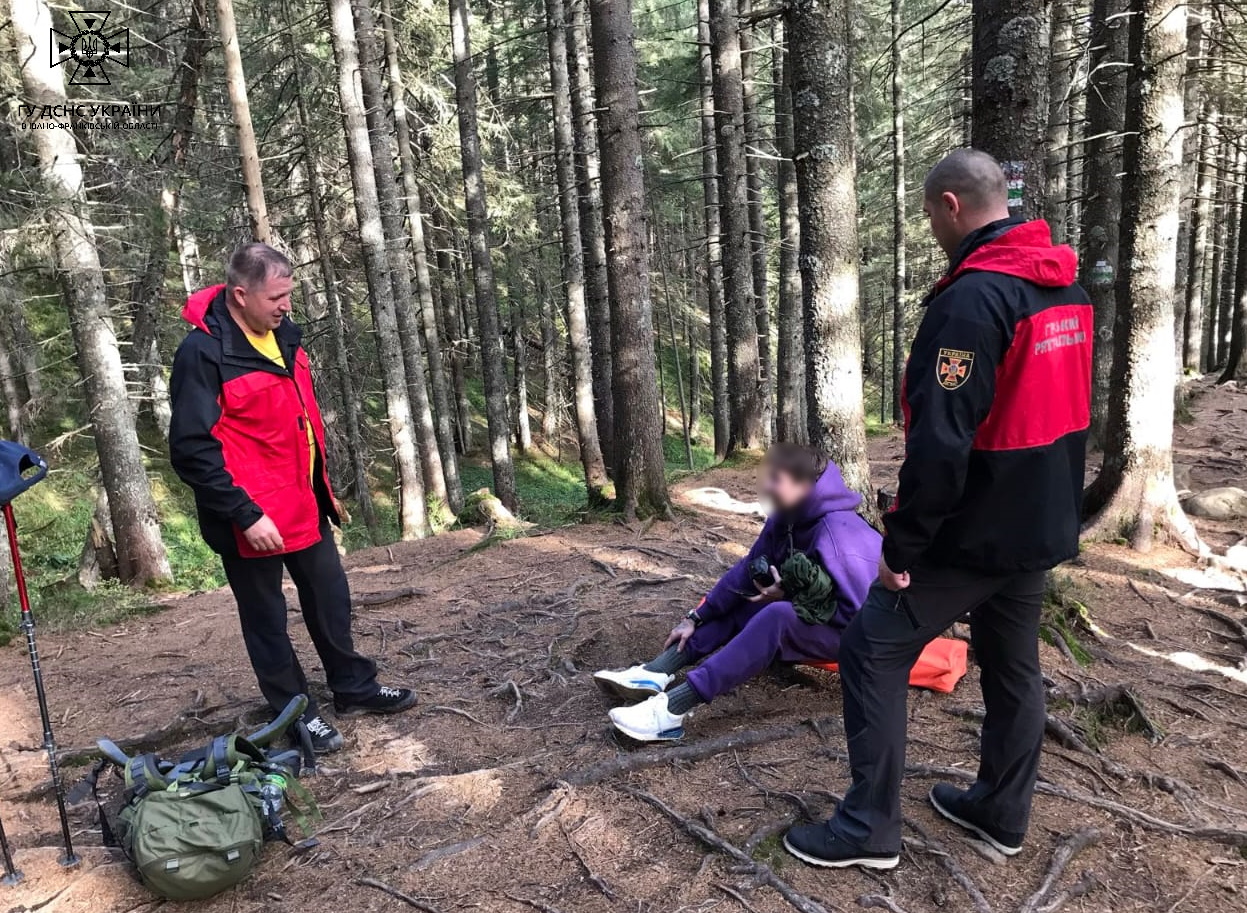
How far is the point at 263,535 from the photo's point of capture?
139 inches

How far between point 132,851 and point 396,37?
49.4 feet

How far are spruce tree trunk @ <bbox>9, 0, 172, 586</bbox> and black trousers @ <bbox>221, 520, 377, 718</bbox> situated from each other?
19.3ft

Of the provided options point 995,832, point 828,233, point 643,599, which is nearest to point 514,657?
point 643,599

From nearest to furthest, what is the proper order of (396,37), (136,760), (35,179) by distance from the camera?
(136,760) → (35,179) → (396,37)

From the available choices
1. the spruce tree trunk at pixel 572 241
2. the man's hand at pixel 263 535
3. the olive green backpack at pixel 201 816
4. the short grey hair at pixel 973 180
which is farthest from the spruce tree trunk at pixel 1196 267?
the olive green backpack at pixel 201 816

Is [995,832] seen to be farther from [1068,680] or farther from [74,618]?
[74,618]

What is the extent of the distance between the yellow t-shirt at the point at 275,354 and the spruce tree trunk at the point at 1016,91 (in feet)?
12.8

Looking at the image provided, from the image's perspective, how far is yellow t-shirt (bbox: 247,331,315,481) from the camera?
3682 mm

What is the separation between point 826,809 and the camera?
298 centimetres

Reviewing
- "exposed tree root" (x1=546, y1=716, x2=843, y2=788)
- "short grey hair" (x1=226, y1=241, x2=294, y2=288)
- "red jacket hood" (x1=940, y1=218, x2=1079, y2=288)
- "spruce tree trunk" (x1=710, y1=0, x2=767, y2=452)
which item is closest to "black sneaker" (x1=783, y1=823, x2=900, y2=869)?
"exposed tree root" (x1=546, y1=716, x2=843, y2=788)

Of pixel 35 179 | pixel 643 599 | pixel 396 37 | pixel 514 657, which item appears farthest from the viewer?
pixel 396 37

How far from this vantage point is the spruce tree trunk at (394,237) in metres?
12.5

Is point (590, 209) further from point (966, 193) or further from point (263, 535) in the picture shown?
point (966, 193)

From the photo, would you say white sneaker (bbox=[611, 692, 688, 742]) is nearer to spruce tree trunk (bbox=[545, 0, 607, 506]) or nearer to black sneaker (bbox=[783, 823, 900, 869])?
black sneaker (bbox=[783, 823, 900, 869])
